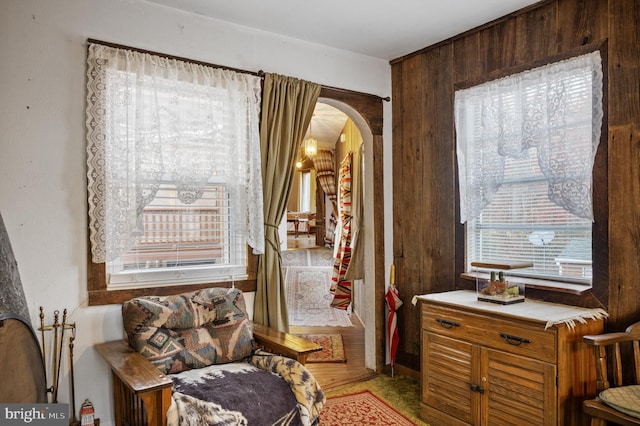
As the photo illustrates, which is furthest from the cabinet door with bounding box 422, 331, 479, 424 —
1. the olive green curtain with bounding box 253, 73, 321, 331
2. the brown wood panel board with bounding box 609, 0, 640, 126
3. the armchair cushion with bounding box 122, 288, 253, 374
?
the brown wood panel board with bounding box 609, 0, 640, 126

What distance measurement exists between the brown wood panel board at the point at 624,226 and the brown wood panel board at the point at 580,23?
576 mm

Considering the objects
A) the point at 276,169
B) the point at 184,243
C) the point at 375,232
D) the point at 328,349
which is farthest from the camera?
the point at 328,349

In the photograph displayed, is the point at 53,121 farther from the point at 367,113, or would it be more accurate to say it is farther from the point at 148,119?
the point at 367,113

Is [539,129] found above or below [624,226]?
above

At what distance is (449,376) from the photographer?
2.81 meters

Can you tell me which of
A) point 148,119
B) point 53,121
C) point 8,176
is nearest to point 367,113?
point 148,119

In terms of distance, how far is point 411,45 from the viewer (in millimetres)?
3590

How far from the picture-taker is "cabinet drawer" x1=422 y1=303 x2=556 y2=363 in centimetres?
231

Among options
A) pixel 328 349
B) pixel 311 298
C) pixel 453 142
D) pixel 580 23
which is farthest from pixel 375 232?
pixel 311 298

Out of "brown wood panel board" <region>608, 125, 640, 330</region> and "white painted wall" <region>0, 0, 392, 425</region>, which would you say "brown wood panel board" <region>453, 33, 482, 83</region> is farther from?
"white painted wall" <region>0, 0, 392, 425</region>

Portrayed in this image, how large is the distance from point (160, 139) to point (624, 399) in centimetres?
286

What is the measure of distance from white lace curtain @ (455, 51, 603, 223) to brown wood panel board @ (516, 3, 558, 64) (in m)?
0.12

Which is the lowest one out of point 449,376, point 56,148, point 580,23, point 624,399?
point 449,376

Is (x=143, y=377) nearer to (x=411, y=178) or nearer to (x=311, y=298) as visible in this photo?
(x=411, y=178)
